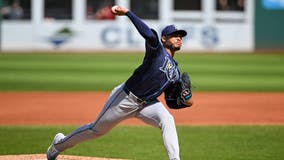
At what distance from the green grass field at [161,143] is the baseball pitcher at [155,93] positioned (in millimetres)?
1358

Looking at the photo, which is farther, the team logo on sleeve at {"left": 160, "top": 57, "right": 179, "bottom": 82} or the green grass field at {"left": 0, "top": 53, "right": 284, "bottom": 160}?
the green grass field at {"left": 0, "top": 53, "right": 284, "bottom": 160}

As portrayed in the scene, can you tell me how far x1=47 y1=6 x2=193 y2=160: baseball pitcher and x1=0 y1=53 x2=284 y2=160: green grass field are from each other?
873 mm

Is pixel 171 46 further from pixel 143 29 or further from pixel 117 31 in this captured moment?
pixel 117 31

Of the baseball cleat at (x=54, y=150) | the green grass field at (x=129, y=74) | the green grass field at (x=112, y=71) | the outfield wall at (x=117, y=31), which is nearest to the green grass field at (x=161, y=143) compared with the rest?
the green grass field at (x=129, y=74)

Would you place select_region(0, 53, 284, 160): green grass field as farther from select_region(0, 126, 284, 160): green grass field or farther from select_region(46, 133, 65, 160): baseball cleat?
select_region(46, 133, 65, 160): baseball cleat

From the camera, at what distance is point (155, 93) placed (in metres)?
6.08

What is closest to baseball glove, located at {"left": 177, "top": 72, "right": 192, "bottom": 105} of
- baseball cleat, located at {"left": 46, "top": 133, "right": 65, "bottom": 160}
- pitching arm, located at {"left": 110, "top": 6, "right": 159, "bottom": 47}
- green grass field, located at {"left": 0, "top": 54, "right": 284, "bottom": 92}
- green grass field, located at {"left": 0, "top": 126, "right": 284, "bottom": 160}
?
pitching arm, located at {"left": 110, "top": 6, "right": 159, "bottom": 47}

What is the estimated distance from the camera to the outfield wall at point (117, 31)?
2572 centimetres

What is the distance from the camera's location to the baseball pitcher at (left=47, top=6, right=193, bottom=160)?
598 cm

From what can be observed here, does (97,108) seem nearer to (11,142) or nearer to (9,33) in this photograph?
(11,142)

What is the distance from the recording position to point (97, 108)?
11938 millimetres

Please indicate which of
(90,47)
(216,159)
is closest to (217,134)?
(216,159)

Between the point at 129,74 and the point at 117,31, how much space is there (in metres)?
9.02

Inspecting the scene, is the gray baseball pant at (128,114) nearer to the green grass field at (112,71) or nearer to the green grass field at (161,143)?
the green grass field at (161,143)
